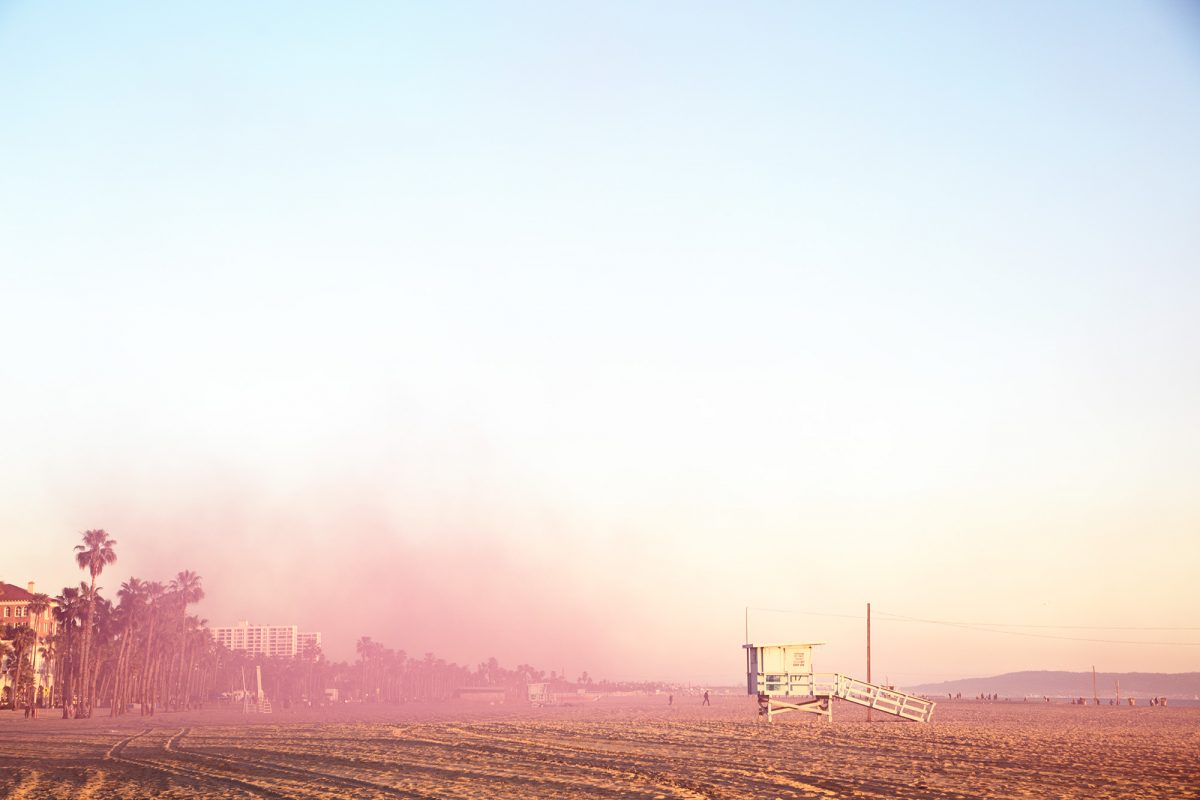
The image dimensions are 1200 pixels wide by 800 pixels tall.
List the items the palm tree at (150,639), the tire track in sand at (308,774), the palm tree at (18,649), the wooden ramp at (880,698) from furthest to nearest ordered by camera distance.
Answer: the palm tree at (150,639) → the palm tree at (18,649) → the wooden ramp at (880,698) → the tire track in sand at (308,774)

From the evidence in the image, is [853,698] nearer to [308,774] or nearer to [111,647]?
[308,774]

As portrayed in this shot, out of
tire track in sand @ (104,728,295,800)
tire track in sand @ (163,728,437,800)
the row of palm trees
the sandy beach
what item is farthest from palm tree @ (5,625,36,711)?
tire track in sand @ (163,728,437,800)

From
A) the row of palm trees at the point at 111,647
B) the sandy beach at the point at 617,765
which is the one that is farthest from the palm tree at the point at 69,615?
the sandy beach at the point at 617,765

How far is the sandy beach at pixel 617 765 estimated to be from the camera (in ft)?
82.1

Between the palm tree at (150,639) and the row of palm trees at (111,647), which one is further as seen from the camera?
the palm tree at (150,639)

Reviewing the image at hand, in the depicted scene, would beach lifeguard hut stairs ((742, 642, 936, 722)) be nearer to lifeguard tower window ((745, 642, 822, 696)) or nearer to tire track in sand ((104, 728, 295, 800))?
lifeguard tower window ((745, 642, 822, 696))

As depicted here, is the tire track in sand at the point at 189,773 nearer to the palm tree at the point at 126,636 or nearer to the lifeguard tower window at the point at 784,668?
the lifeguard tower window at the point at 784,668

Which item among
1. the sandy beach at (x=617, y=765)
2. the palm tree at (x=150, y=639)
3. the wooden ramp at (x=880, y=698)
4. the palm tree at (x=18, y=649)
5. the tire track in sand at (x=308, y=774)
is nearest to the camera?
the tire track in sand at (x=308, y=774)

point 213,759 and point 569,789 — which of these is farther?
point 213,759

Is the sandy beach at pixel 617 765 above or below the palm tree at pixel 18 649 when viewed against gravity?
above

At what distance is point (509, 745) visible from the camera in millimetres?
40688

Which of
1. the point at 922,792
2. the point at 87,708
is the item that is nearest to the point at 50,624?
the point at 87,708

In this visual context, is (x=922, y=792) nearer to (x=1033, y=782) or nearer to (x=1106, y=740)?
(x=1033, y=782)

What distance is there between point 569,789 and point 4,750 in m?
30.9
